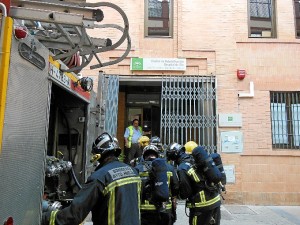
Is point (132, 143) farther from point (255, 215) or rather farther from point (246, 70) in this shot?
point (246, 70)

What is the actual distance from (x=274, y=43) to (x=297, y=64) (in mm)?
902

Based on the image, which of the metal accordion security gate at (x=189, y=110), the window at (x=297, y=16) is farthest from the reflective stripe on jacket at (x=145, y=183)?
the window at (x=297, y=16)

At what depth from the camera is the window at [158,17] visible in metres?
9.82

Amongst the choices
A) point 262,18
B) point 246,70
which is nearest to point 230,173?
point 246,70

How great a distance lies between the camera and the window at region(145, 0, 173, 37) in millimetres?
9820

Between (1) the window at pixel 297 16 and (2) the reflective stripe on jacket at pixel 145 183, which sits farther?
(1) the window at pixel 297 16

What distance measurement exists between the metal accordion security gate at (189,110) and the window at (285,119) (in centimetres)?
176

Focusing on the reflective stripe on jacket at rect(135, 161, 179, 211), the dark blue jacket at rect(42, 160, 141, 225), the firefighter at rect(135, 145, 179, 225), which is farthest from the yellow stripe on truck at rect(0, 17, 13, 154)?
the reflective stripe on jacket at rect(135, 161, 179, 211)

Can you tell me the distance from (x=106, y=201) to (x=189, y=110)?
677 centimetres

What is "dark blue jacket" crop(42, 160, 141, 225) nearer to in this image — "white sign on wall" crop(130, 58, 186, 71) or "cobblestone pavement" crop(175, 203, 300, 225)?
"cobblestone pavement" crop(175, 203, 300, 225)

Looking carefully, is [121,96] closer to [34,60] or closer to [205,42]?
[205,42]

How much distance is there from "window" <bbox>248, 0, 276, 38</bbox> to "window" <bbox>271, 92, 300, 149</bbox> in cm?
197

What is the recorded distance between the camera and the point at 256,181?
8836mm

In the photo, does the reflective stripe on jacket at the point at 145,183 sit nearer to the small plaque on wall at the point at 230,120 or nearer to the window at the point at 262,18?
the small plaque on wall at the point at 230,120
